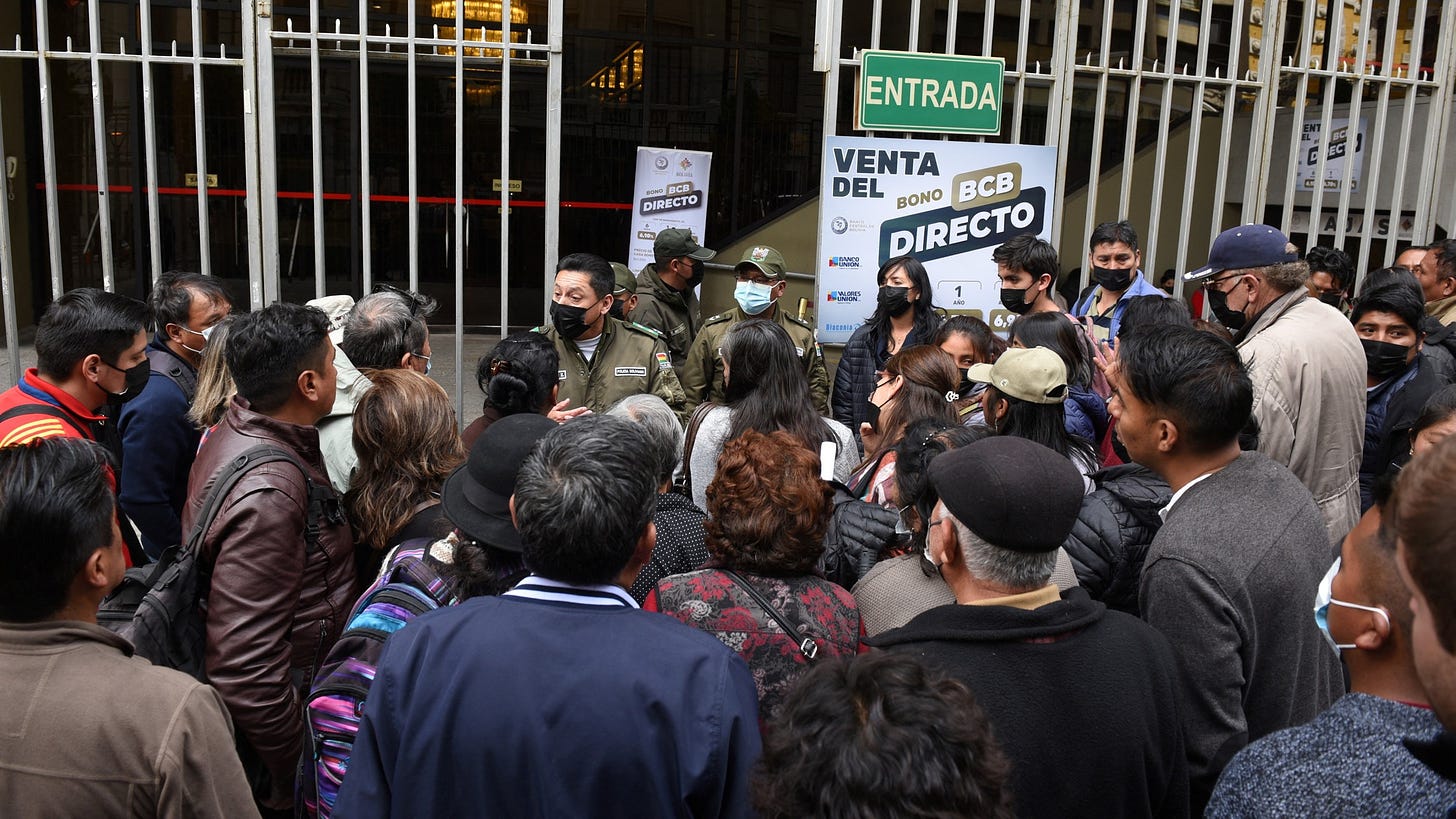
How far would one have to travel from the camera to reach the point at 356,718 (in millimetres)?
2113

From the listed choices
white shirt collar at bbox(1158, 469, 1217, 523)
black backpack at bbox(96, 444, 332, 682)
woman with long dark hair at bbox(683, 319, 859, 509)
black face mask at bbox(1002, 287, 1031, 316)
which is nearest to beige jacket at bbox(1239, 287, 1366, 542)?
white shirt collar at bbox(1158, 469, 1217, 523)

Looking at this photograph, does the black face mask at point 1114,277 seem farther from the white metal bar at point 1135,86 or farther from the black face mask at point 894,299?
the black face mask at point 894,299

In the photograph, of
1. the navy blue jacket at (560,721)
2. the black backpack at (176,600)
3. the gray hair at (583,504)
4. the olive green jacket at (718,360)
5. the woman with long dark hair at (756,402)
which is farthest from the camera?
the olive green jacket at (718,360)

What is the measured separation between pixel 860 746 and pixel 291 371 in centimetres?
211

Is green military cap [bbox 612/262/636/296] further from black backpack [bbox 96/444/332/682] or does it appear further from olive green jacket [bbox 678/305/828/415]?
black backpack [bbox 96/444/332/682]

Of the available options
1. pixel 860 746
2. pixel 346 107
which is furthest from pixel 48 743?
pixel 346 107

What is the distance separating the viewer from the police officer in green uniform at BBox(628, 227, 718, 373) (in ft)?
21.0

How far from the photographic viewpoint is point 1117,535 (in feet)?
8.67

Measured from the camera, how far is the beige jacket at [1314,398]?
3.60 m

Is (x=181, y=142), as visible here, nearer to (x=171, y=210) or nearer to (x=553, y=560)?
(x=171, y=210)

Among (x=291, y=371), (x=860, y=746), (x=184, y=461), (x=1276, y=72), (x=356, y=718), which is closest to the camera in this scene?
(x=860, y=746)

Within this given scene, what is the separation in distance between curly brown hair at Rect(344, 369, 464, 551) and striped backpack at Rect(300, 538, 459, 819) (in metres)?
0.56

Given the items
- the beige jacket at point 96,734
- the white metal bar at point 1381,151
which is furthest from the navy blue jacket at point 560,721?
the white metal bar at point 1381,151

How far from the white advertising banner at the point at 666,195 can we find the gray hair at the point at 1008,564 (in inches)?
242
